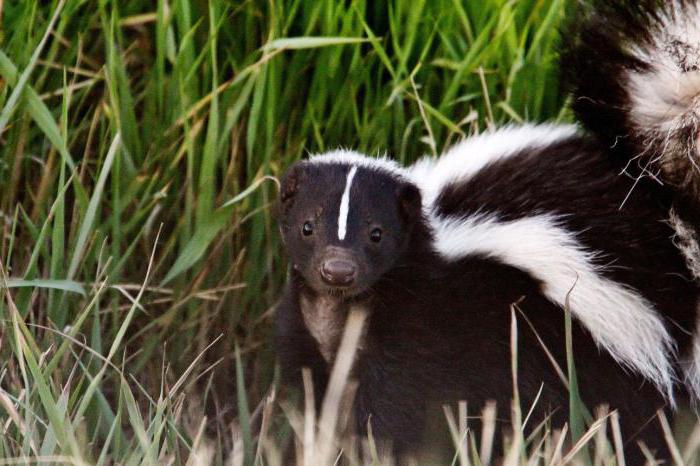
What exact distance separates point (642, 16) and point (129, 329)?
2.07 meters

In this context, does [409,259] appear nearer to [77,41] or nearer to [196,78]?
[196,78]

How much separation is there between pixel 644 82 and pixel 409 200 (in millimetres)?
763

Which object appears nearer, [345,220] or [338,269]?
[338,269]

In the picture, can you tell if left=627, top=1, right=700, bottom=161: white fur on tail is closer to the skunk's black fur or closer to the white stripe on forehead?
the skunk's black fur

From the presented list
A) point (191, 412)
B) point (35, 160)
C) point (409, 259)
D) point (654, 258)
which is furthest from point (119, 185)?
point (654, 258)

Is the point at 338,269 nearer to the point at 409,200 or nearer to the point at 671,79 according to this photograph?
the point at 409,200

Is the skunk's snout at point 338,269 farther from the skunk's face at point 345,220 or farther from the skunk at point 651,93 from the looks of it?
the skunk at point 651,93

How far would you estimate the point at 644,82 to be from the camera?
383 centimetres

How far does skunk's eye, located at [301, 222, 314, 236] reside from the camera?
3.87m

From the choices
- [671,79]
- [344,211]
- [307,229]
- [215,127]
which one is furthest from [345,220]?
[671,79]

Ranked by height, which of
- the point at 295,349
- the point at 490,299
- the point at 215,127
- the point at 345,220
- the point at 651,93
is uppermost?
the point at 651,93

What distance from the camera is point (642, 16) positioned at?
12.6 feet

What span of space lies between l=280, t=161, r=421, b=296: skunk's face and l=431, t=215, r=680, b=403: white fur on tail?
0.30 meters

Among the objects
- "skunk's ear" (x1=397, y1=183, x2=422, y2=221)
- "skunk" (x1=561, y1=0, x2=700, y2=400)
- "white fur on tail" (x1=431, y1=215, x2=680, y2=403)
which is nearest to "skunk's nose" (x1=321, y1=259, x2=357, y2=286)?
"skunk's ear" (x1=397, y1=183, x2=422, y2=221)
